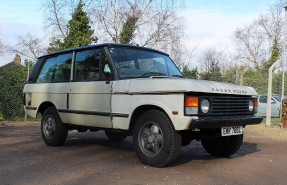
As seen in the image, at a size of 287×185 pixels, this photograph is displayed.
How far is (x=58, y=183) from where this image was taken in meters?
4.84

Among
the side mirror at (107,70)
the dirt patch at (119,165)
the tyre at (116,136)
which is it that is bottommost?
the dirt patch at (119,165)

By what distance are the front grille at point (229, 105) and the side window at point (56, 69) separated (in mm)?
3216

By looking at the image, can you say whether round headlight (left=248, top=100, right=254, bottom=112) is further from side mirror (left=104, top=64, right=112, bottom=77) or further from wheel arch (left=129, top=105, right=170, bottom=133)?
side mirror (left=104, top=64, right=112, bottom=77)

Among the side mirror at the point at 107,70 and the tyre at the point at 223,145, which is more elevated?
the side mirror at the point at 107,70

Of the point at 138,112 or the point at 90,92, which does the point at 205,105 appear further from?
the point at 90,92

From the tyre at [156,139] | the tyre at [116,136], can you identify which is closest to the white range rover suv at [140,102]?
the tyre at [156,139]

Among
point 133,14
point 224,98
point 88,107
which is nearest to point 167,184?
point 224,98

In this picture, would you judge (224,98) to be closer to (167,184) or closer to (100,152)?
(167,184)

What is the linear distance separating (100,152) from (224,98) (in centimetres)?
278

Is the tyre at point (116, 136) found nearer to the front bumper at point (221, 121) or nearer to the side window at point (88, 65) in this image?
the side window at point (88, 65)

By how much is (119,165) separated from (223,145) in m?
2.08

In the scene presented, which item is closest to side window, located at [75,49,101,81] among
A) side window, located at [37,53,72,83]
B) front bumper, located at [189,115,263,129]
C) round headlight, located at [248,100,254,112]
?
side window, located at [37,53,72,83]

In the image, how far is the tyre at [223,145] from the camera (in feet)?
22.4

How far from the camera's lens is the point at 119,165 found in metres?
6.06
